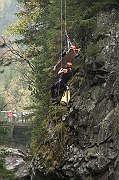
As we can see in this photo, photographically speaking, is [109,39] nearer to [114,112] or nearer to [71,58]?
[71,58]

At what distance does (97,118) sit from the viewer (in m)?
8.62

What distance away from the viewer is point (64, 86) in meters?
9.67

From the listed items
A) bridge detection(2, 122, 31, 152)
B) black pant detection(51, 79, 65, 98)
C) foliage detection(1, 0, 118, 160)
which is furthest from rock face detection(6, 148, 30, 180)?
black pant detection(51, 79, 65, 98)

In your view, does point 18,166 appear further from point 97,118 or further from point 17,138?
point 97,118

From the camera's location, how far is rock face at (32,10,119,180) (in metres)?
7.80

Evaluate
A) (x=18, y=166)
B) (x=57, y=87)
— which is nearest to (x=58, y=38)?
(x=57, y=87)

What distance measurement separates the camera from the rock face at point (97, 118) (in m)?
7.80

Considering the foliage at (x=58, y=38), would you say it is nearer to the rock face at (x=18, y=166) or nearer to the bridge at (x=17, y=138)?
the rock face at (x=18, y=166)

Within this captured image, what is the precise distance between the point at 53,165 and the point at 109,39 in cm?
457

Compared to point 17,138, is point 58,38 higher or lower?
higher

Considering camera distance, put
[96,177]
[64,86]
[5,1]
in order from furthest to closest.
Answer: [5,1], [64,86], [96,177]

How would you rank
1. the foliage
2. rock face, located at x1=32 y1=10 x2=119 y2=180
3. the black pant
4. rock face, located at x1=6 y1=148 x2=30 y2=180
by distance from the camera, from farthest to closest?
rock face, located at x1=6 y1=148 x2=30 y2=180, the foliage, the black pant, rock face, located at x1=32 y1=10 x2=119 y2=180

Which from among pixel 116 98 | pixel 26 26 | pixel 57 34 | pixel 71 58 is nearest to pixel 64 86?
pixel 71 58

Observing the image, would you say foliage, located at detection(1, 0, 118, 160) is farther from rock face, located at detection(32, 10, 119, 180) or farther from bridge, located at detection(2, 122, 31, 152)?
bridge, located at detection(2, 122, 31, 152)
